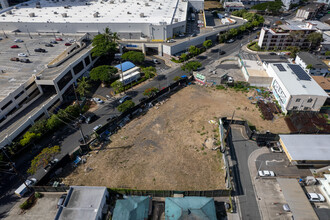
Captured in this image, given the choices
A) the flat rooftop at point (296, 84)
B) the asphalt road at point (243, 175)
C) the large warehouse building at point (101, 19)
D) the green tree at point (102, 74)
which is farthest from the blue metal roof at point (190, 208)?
the large warehouse building at point (101, 19)

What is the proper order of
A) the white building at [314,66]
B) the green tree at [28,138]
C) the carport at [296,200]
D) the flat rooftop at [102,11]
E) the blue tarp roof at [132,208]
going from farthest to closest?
1. the flat rooftop at [102,11]
2. the white building at [314,66]
3. the green tree at [28,138]
4. the carport at [296,200]
5. the blue tarp roof at [132,208]

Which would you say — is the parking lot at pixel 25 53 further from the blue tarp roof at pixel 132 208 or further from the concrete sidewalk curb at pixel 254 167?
the concrete sidewalk curb at pixel 254 167

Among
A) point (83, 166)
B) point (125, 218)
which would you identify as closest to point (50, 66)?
point (83, 166)

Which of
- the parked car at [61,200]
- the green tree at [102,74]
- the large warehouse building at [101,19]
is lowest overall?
the parked car at [61,200]

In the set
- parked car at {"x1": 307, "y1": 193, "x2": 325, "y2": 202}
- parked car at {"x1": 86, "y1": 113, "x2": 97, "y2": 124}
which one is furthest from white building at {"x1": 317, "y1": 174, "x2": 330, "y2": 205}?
parked car at {"x1": 86, "y1": 113, "x2": 97, "y2": 124}

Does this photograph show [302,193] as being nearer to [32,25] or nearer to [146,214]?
[146,214]

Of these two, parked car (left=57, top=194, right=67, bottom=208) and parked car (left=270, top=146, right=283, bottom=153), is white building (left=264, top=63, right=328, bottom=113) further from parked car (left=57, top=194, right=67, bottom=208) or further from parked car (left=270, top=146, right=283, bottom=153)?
parked car (left=57, top=194, right=67, bottom=208)
